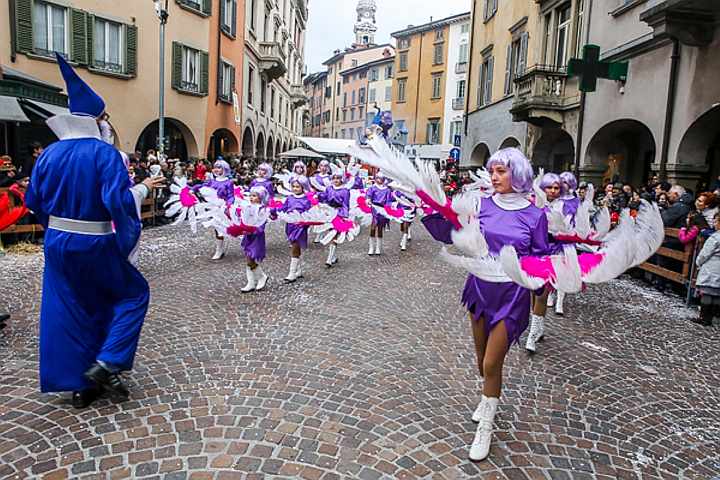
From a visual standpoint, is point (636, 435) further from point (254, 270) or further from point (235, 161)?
point (235, 161)

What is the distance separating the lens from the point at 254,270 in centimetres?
762

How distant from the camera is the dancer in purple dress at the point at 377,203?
11.1 metres

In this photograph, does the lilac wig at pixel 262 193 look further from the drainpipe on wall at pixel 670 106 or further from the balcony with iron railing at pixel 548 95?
the balcony with iron railing at pixel 548 95

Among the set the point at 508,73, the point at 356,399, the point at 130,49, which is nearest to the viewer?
the point at 356,399

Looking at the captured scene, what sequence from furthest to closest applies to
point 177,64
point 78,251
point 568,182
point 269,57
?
point 269,57 < point 177,64 < point 568,182 < point 78,251

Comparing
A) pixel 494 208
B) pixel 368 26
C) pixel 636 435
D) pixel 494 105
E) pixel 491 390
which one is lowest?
pixel 636 435

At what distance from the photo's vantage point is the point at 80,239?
3.69 meters

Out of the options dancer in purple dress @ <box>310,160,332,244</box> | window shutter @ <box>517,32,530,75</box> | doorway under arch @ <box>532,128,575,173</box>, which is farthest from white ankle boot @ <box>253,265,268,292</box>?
window shutter @ <box>517,32,530,75</box>

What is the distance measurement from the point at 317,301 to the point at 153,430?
374cm

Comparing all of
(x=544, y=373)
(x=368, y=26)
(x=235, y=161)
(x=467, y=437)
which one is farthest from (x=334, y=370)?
(x=368, y=26)

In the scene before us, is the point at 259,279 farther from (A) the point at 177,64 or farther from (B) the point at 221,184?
(A) the point at 177,64

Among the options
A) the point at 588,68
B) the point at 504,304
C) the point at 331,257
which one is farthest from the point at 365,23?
the point at 504,304

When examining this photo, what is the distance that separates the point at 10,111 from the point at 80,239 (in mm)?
8912

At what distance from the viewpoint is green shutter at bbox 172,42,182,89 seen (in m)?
19.8
